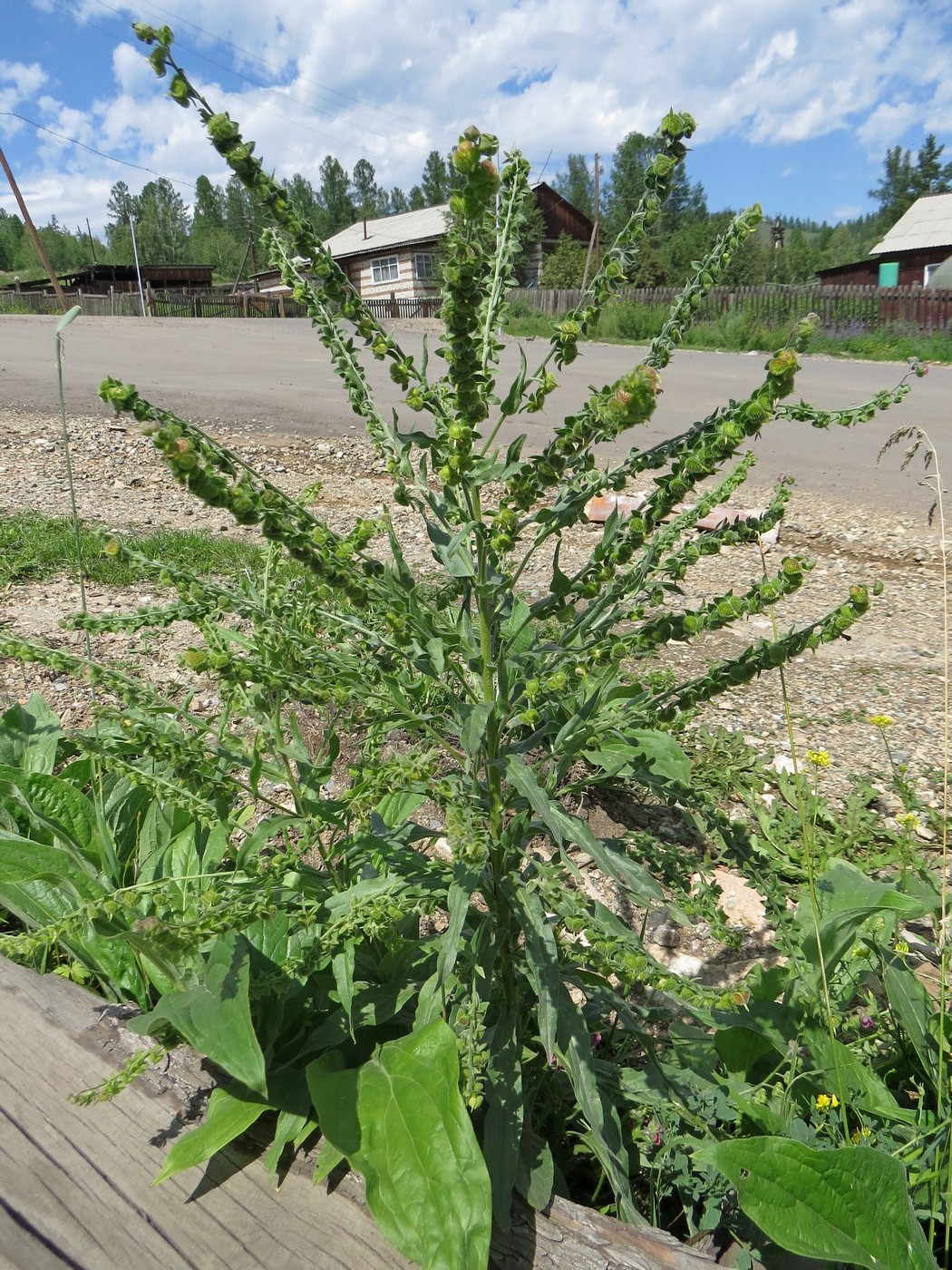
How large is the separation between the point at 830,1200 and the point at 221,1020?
0.82 meters

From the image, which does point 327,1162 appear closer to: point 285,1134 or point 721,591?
point 285,1134

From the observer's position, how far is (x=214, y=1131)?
1248 mm

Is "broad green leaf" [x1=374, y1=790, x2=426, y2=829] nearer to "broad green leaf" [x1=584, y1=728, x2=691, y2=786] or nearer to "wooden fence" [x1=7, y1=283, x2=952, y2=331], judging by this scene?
"broad green leaf" [x1=584, y1=728, x2=691, y2=786]

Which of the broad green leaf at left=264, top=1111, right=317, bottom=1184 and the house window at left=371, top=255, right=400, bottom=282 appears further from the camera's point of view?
the house window at left=371, top=255, right=400, bottom=282

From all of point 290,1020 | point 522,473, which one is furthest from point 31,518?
point 522,473

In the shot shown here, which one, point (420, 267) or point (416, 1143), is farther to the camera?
point (420, 267)

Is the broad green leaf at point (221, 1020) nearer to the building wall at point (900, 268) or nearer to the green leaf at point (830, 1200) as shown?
the green leaf at point (830, 1200)

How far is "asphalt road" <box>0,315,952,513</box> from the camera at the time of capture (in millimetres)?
8203

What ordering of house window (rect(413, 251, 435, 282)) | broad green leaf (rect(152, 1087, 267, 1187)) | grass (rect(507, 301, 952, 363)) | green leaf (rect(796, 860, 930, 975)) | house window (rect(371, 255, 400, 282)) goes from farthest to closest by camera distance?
house window (rect(371, 255, 400, 282)), house window (rect(413, 251, 435, 282)), grass (rect(507, 301, 952, 363)), green leaf (rect(796, 860, 930, 975)), broad green leaf (rect(152, 1087, 267, 1187))

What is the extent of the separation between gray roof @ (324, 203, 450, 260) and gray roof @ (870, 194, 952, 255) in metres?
20.8

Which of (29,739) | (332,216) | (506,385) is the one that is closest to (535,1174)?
(29,739)

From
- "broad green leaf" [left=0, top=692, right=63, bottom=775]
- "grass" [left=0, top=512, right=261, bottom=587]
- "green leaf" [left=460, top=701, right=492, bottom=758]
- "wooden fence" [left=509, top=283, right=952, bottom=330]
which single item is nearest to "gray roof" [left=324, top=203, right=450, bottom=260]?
"wooden fence" [left=509, top=283, right=952, bottom=330]

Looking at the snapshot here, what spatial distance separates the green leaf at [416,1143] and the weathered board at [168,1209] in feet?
0.17

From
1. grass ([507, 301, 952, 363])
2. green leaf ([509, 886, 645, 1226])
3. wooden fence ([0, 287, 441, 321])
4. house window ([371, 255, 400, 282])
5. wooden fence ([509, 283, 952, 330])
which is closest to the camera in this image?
green leaf ([509, 886, 645, 1226])
